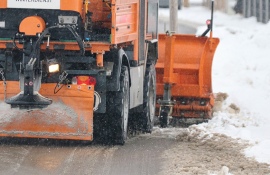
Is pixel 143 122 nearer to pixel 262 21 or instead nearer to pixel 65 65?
pixel 65 65

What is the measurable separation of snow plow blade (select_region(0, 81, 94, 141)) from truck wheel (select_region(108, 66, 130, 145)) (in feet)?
1.97

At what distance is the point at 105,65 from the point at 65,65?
524mm

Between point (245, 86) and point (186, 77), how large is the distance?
212 inches

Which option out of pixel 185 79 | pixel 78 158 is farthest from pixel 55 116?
Answer: pixel 185 79

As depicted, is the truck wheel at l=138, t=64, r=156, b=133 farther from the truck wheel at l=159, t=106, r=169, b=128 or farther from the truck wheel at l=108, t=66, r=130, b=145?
the truck wheel at l=108, t=66, r=130, b=145

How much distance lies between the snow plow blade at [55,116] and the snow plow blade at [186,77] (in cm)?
348

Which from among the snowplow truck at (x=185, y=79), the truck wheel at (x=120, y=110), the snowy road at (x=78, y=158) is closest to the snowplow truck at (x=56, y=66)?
the truck wheel at (x=120, y=110)

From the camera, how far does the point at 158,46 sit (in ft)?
53.3

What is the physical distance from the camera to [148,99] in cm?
1466

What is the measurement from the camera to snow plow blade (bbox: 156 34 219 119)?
50.3 ft

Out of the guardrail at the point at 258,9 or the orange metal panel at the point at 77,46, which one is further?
the guardrail at the point at 258,9

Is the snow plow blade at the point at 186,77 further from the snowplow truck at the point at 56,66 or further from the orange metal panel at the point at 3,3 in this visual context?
the orange metal panel at the point at 3,3

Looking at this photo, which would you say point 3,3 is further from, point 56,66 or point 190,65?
point 190,65

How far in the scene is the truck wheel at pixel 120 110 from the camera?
12234 millimetres
